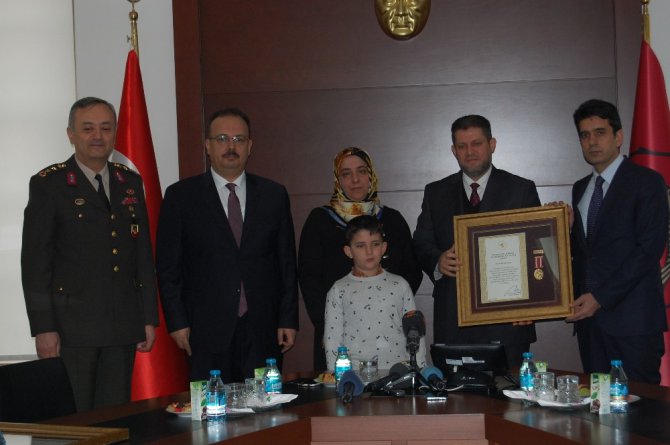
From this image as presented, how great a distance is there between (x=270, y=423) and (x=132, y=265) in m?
1.67

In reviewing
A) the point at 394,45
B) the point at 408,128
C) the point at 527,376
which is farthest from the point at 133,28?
the point at 527,376

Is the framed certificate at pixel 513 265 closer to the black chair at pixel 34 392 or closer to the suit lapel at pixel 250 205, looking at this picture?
the suit lapel at pixel 250 205

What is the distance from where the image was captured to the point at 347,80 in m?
5.25

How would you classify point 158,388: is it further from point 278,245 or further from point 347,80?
point 347,80

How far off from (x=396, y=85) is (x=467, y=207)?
51.7 inches

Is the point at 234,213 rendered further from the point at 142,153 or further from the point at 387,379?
the point at 387,379

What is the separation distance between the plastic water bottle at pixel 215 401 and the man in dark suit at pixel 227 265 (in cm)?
129

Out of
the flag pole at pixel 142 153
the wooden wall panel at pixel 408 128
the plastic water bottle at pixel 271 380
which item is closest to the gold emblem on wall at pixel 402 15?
the wooden wall panel at pixel 408 128

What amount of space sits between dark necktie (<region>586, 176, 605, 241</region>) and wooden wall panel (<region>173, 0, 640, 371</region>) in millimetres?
1105

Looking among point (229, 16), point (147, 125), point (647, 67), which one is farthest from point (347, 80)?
point (647, 67)

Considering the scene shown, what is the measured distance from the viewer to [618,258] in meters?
3.92

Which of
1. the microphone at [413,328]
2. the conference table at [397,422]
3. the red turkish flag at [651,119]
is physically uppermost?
the red turkish flag at [651,119]

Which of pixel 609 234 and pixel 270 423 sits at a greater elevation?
pixel 609 234

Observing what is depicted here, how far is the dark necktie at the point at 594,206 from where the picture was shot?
4.05 m
